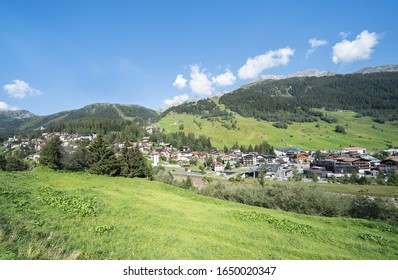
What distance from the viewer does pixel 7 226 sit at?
7.62m

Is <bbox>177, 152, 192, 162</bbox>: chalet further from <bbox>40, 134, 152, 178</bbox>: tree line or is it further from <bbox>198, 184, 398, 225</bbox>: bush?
<bbox>198, 184, 398, 225</bbox>: bush

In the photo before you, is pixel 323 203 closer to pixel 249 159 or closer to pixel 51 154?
pixel 51 154

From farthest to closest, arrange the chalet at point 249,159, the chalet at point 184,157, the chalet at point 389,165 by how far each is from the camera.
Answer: the chalet at point 249,159, the chalet at point 184,157, the chalet at point 389,165

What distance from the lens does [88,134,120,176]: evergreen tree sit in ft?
129

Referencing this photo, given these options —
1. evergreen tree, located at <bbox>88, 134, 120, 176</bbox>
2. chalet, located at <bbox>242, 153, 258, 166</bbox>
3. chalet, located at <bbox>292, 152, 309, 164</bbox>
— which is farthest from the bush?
chalet, located at <bbox>292, 152, 309, 164</bbox>

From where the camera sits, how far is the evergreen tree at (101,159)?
129ft

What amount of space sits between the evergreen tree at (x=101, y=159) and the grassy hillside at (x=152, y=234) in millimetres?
24181

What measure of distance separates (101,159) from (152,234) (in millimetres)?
33306

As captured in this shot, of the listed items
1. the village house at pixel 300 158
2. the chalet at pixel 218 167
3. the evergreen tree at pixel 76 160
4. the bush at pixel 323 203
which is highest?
the evergreen tree at pixel 76 160

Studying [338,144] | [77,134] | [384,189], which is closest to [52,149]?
[384,189]

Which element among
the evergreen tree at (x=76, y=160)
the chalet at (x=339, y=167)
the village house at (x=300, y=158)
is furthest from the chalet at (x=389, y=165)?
the evergreen tree at (x=76, y=160)

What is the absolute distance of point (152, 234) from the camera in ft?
33.3

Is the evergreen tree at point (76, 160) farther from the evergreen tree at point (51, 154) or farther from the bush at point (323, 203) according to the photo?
the bush at point (323, 203)
